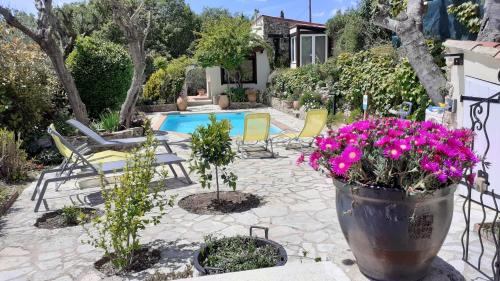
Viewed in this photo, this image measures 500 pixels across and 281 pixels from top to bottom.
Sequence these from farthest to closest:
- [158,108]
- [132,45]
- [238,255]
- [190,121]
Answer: [158,108] → [190,121] → [132,45] → [238,255]

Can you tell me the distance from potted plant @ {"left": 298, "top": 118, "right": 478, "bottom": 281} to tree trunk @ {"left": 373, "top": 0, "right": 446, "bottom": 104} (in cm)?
535

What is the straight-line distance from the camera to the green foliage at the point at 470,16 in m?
8.88

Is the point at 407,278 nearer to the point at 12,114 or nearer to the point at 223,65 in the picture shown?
the point at 12,114

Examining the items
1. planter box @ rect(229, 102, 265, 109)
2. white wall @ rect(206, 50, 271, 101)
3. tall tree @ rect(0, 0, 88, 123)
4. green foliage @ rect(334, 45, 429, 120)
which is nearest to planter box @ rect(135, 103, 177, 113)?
planter box @ rect(229, 102, 265, 109)

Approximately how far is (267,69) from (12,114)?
49.4ft

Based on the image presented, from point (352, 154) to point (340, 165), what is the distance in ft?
0.33

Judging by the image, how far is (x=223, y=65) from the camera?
764 inches

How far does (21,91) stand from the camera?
8.82 metres

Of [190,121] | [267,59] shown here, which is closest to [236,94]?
[267,59]

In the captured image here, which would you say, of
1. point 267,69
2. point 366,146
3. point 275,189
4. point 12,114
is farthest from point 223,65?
point 366,146

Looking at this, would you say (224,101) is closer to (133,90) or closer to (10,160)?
(133,90)

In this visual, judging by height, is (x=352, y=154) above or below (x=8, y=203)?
above

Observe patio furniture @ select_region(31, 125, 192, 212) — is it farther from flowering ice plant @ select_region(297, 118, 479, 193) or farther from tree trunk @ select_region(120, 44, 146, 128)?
tree trunk @ select_region(120, 44, 146, 128)

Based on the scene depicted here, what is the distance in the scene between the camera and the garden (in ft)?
8.48
